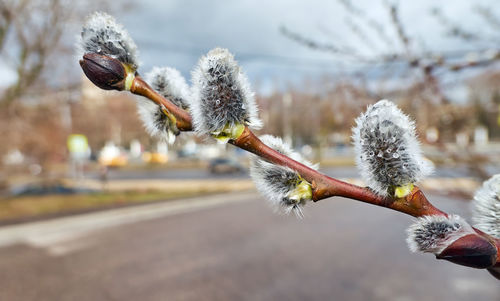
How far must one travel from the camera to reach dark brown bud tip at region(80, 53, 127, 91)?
0.65 m

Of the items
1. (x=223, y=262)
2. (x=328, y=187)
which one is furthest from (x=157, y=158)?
(x=328, y=187)

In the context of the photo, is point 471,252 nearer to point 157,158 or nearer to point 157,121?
point 157,121

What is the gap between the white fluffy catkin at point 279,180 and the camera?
70 cm

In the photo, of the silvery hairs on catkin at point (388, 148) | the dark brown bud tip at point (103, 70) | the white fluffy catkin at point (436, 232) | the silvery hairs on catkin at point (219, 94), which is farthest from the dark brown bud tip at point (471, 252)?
the dark brown bud tip at point (103, 70)

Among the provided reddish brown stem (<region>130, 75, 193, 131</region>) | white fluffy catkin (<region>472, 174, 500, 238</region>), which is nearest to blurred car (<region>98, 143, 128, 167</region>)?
reddish brown stem (<region>130, 75, 193, 131</region>)

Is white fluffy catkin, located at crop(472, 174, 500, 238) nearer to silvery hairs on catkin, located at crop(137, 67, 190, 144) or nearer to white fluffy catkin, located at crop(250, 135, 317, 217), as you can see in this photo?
white fluffy catkin, located at crop(250, 135, 317, 217)

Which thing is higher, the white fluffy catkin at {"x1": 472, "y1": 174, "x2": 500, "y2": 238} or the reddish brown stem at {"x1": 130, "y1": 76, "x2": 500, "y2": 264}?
the reddish brown stem at {"x1": 130, "y1": 76, "x2": 500, "y2": 264}

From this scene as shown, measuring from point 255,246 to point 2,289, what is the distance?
562 centimetres

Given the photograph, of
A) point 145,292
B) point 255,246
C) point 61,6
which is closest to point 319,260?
point 255,246

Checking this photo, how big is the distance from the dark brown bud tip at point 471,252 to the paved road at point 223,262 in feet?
17.0

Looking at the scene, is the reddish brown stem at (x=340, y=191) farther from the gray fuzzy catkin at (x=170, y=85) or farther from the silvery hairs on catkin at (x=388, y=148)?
the gray fuzzy catkin at (x=170, y=85)

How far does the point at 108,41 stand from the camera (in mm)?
688

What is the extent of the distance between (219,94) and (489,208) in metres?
0.55

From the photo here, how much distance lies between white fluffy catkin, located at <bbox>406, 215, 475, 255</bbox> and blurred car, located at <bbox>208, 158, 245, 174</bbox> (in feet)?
89.2
